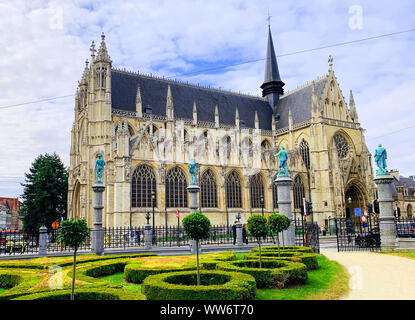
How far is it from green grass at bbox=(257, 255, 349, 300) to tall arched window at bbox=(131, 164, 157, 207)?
77.8ft

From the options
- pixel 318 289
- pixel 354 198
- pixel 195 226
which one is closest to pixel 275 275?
pixel 318 289

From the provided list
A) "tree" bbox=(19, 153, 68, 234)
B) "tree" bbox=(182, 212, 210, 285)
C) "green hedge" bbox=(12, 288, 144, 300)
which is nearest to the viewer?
"green hedge" bbox=(12, 288, 144, 300)

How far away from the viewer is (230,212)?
38.0m

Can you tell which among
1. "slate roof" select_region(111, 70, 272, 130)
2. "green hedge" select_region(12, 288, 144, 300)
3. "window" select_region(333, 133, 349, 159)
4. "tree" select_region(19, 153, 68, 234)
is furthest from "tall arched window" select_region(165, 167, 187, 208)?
"green hedge" select_region(12, 288, 144, 300)

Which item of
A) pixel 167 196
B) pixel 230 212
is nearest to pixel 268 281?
pixel 167 196

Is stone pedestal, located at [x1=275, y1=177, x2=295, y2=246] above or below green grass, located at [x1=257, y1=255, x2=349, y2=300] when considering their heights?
above

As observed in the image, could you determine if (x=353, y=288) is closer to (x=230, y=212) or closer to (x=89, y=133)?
(x=230, y=212)

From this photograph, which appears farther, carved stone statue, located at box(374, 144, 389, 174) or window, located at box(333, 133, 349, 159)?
window, located at box(333, 133, 349, 159)

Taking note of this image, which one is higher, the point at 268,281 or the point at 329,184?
the point at 329,184

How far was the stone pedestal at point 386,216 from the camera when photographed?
16.6m

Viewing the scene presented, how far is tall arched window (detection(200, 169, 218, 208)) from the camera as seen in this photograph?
122 feet

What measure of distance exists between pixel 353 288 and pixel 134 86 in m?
38.2

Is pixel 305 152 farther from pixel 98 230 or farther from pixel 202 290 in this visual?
pixel 202 290

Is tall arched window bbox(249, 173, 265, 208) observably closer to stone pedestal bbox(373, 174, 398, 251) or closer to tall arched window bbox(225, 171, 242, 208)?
tall arched window bbox(225, 171, 242, 208)
